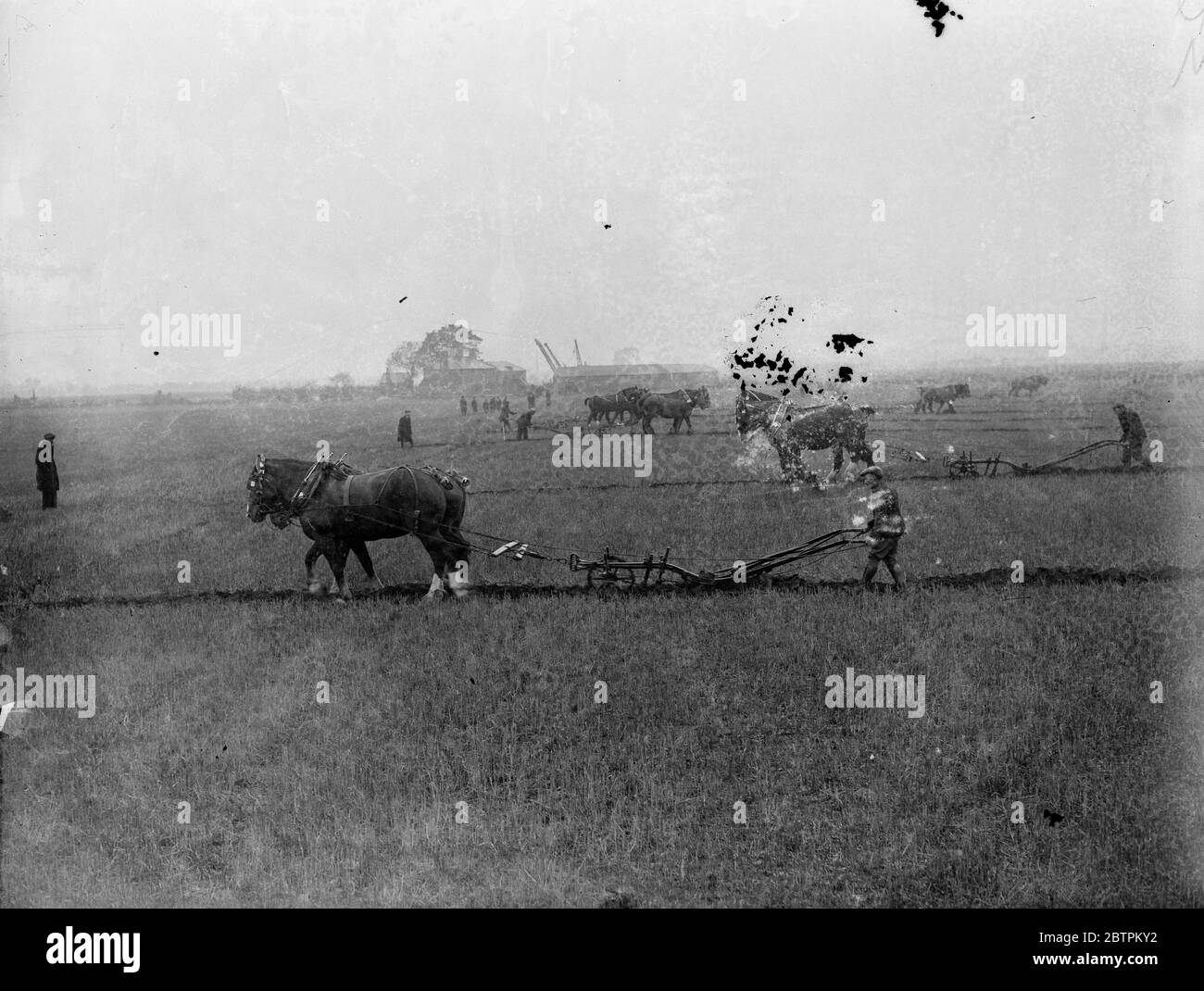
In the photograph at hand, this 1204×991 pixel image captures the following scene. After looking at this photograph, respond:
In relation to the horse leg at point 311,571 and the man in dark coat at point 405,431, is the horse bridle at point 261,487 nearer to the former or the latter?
the horse leg at point 311,571

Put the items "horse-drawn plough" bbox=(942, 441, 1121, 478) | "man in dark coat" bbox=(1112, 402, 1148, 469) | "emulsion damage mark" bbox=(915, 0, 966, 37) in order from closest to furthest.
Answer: "emulsion damage mark" bbox=(915, 0, 966, 37)
"man in dark coat" bbox=(1112, 402, 1148, 469)
"horse-drawn plough" bbox=(942, 441, 1121, 478)

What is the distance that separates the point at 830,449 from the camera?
390 inches

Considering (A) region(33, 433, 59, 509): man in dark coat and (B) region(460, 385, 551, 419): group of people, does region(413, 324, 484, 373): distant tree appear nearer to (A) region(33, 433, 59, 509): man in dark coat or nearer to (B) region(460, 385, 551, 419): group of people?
(B) region(460, 385, 551, 419): group of people

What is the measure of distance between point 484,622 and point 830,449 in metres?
4.62

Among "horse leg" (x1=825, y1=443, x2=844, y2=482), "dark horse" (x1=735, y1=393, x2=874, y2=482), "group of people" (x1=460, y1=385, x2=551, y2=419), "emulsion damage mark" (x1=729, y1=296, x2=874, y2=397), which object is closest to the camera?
"emulsion damage mark" (x1=729, y1=296, x2=874, y2=397)

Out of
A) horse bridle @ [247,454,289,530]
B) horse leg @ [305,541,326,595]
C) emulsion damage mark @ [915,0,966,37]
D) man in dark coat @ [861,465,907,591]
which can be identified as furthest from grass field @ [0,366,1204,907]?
emulsion damage mark @ [915,0,966,37]

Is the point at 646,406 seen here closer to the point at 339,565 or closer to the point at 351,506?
the point at 351,506

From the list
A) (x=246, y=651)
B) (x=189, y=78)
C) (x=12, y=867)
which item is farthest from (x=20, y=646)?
(x=189, y=78)

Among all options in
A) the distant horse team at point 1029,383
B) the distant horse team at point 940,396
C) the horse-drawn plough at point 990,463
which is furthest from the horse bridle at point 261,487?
the distant horse team at point 1029,383

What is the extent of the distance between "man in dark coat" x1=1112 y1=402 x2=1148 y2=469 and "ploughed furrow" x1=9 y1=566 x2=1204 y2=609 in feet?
6.28

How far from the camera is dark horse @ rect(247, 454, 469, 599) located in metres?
9.34

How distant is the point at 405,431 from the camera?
1071 cm

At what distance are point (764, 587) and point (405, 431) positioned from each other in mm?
5007

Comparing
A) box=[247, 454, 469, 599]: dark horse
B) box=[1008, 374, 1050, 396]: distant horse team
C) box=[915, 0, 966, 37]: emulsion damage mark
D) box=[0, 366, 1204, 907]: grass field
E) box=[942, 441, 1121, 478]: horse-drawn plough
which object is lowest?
box=[0, 366, 1204, 907]: grass field
